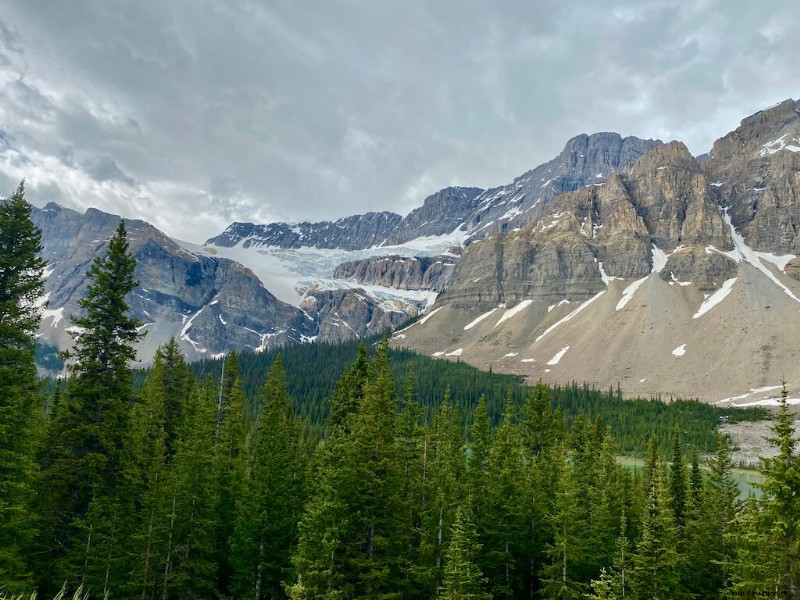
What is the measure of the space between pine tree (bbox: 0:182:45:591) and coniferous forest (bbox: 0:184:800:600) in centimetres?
10

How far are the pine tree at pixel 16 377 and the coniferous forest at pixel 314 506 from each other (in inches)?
3.9

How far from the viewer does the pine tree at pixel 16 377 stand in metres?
21.5

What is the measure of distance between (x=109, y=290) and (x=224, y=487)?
15452 millimetres

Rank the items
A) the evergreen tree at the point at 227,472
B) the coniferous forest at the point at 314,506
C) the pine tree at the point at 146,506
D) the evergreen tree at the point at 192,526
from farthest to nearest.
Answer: the evergreen tree at the point at 227,472 → the evergreen tree at the point at 192,526 → the pine tree at the point at 146,506 → the coniferous forest at the point at 314,506

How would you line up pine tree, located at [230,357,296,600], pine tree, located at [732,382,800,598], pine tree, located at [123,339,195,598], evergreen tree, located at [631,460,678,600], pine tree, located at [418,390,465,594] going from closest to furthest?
pine tree, located at [732,382,800,598], evergreen tree, located at [631,460,678,600], pine tree, located at [123,339,195,598], pine tree, located at [418,390,465,594], pine tree, located at [230,357,296,600]

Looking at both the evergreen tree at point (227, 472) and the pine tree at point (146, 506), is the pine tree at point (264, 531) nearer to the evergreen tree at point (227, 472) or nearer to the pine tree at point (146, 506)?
the evergreen tree at point (227, 472)

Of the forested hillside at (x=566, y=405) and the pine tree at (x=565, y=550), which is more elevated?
the forested hillside at (x=566, y=405)

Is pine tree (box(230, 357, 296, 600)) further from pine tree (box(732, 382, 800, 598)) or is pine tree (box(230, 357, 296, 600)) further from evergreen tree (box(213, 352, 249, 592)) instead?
pine tree (box(732, 382, 800, 598))

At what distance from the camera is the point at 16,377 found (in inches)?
897

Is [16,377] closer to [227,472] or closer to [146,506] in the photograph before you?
[146,506]

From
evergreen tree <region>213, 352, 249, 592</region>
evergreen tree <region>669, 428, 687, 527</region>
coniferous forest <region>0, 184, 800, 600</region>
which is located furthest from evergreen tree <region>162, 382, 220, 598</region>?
evergreen tree <region>669, 428, 687, 527</region>

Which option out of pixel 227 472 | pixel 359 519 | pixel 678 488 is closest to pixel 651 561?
pixel 359 519

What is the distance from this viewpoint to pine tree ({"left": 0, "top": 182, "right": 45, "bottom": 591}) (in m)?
21.5

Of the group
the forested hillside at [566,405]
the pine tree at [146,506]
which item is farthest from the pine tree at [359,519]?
the forested hillside at [566,405]
